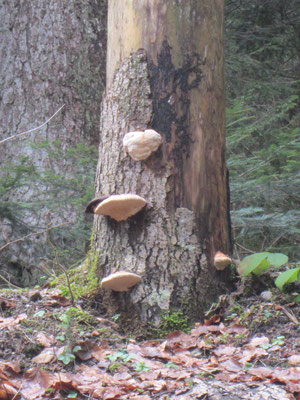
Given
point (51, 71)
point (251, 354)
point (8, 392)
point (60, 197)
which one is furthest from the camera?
point (51, 71)

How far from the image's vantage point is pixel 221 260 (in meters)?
3.27

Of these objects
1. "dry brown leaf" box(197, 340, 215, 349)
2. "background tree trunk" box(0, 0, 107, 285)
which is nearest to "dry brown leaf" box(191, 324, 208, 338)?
"dry brown leaf" box(197, 340, 215, 349)

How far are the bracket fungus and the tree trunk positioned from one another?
0.07 meters

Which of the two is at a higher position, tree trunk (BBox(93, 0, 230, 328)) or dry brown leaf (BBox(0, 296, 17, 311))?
tree trunk (BBox(93, 0, 230, 328))

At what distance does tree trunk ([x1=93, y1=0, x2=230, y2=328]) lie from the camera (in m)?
3.26

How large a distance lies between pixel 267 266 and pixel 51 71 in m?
4.43

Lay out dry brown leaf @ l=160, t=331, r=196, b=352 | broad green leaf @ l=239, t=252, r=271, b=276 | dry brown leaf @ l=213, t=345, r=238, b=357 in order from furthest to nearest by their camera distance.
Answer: broad green leaf @ l=239, t=252, r=271, b=276 < dry brown leaf @ l=160, t=331, r=196, b=352 < dry brown leaf @ l=213, t=345, r=238, b=357

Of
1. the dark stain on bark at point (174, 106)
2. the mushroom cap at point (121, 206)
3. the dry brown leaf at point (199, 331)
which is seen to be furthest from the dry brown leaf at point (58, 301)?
the dark stain on bark at point (174, 106)

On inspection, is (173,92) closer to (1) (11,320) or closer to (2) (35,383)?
(1) (11,320)

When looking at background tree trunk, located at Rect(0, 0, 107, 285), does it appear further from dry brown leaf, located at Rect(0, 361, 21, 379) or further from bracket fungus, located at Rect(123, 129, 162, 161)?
dry brown leaf, located at Rect(0, 361, 21, 379)

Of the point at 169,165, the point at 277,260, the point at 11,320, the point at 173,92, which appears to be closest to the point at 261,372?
the point at 277,260

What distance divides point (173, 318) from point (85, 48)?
4.60 metres

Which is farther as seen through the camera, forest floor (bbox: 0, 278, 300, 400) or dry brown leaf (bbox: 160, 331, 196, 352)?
dry brown leaf (bbox: 160, 331, 196, 352)

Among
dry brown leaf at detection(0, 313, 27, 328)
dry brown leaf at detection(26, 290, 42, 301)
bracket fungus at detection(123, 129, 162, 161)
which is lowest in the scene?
dry brown leaf at detection(0, 313, 27, 328)
